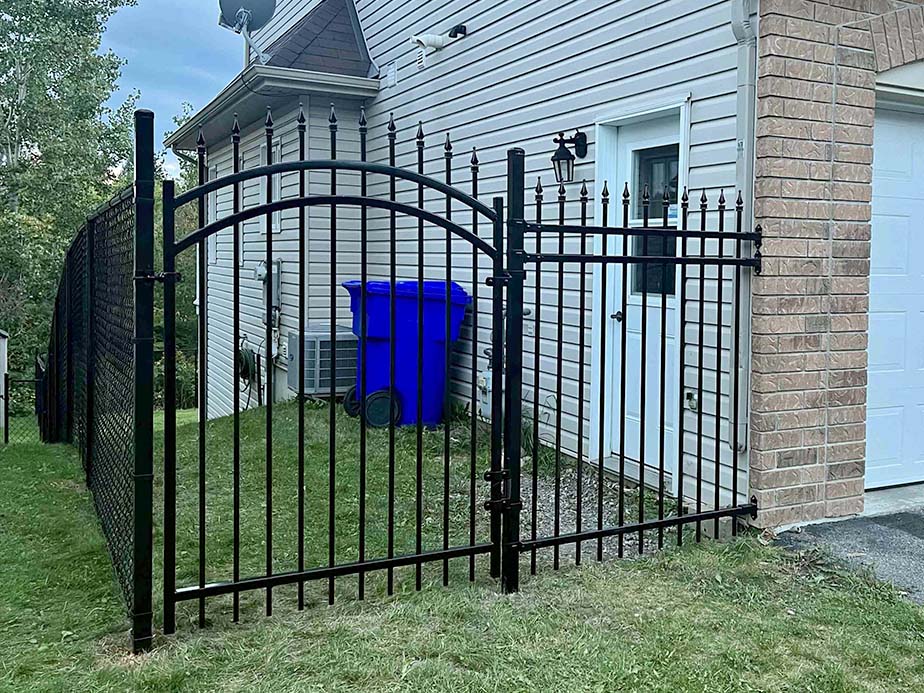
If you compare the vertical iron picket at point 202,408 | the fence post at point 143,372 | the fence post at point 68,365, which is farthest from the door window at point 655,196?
the fence post at point 68,365

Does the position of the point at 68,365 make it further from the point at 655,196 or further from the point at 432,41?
the point at 655,196

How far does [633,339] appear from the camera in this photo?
5520 millimetres

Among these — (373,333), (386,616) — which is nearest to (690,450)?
(386,616)

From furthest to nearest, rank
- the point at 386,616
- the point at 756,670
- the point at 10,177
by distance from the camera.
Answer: the point at 10,177 < the point at 386,616 < the point at 756,670

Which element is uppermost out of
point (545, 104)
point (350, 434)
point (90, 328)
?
point (545, 104)

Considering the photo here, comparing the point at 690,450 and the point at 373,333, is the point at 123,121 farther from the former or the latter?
the point at 690,450

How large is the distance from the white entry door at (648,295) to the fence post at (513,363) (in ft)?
5.33

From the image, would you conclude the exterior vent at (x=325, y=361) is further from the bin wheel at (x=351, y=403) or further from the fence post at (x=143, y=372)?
the fence post at (x=143, y=372)

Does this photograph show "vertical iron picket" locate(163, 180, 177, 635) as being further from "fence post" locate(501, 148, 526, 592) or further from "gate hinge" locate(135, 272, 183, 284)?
Result: "fence post" locate(501, 148, 526, 592)

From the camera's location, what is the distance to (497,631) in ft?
10.3

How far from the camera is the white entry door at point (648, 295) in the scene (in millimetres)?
5121

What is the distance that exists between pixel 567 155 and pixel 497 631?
3.49 metres

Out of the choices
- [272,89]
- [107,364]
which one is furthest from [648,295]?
[272,89]

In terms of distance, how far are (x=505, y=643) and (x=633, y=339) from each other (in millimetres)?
2859
